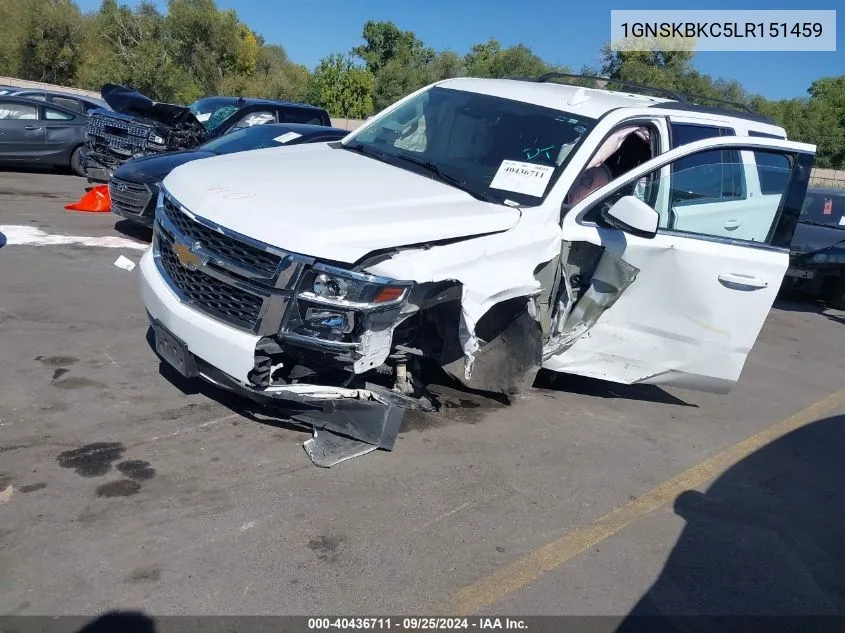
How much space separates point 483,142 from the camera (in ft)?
17.5

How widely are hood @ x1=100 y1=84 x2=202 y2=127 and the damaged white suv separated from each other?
5.35m

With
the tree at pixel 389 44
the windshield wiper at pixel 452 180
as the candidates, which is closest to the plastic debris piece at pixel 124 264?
the windshield wiper at pixel 452 180

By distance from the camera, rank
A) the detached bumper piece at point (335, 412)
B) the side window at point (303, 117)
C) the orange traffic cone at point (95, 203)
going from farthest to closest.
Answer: the side window at point (303, 117)
the orange traffic cone at point (95, 203)
the detached bumper piece at point (335, 412)

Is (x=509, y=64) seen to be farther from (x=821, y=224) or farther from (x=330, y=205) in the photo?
(x=330, y=205)

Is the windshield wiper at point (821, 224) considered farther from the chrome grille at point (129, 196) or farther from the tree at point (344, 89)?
the tree at point (344, 89)

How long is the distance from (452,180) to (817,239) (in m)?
7.76

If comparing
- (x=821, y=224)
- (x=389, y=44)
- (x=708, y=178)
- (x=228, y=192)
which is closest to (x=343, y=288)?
(x=228, y=192)

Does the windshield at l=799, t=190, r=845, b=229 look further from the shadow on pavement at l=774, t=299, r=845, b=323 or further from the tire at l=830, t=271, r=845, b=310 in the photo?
the shadow on pavement at l=774, t=299, r=845, b=323

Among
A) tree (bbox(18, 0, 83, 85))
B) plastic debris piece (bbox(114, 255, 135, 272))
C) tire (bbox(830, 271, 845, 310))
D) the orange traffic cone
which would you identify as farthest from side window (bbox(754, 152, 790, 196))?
tree (bbox(18, 0, 83, 85))

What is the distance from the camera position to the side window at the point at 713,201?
5258mm

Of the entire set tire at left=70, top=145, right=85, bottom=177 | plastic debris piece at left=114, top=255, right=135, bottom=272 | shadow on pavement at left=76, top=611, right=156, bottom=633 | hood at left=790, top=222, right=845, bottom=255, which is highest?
hood at left=790, top=222, right=845, bottom=255

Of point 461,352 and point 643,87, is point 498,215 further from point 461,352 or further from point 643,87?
point 643,87

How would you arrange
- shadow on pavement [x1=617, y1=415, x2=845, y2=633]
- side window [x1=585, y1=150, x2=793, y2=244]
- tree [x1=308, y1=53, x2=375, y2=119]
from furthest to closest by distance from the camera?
tree [x1=308, y1=53, x2=375, y2=119]
side window [x1=585, y1=150, x2=793, y2=244]
shadow on pavement [x1=617, y1=415, x2=845, y2=633]

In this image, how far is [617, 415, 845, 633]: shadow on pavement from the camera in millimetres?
3506
